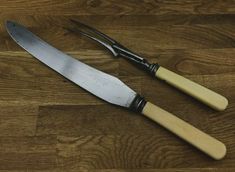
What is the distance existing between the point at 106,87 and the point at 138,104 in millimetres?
62

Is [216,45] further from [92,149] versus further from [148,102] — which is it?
[92,149]

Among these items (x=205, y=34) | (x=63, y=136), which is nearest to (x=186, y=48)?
(x=205, y=34)

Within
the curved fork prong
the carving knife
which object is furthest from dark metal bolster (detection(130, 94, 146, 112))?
the curved fork prong

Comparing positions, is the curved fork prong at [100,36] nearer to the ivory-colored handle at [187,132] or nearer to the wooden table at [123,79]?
the wooden table at [123,79]

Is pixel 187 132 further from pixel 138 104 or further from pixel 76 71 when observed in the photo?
pixel 76 71

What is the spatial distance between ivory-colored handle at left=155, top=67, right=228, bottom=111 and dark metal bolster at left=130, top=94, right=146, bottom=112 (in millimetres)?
56

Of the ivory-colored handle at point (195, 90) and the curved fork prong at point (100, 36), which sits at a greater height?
the ivory-colored handle at point (195, 90)

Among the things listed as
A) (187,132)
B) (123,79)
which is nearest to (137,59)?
(123,79)

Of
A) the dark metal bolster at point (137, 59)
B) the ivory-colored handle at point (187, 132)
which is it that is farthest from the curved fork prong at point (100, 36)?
the ivory-colored handle at point (187, 132)

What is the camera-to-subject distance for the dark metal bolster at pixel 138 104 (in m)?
0.56

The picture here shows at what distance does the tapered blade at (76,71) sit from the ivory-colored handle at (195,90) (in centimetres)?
6

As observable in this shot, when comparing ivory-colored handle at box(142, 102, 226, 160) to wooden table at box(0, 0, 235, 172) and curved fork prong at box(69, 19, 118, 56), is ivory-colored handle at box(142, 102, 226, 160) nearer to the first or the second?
wooden table at box(0, 0, 235, 172)

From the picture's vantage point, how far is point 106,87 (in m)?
0.58

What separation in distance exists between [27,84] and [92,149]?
6.6 inches
